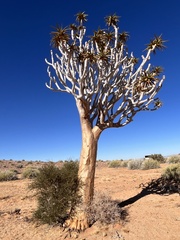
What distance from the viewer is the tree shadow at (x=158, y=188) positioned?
A: 10.3 metres

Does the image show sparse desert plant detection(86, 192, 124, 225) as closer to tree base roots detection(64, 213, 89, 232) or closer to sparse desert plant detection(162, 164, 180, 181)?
tree base roots detection(64, 213, 89, 232)

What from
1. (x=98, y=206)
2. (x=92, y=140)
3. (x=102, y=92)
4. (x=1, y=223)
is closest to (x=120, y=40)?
(x=102, y=92)

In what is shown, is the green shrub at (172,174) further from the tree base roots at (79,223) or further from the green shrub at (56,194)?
the tree base roots at (79,223)

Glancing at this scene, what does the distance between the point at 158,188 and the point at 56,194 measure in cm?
570

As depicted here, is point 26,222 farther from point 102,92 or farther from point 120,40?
point 120,40

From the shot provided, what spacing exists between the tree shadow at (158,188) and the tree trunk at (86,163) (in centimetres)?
234

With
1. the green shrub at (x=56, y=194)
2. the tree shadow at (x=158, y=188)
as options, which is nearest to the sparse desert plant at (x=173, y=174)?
the tree shadow at (x=158, y=188)

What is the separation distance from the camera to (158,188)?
11.9 m

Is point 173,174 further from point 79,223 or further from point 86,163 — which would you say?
point 79,223

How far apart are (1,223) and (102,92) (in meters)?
5.02

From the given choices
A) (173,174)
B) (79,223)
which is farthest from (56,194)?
(173,174)

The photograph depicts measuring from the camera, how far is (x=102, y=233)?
7035mm

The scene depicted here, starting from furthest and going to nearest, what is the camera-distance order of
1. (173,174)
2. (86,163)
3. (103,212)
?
(173,174)
(86,163)
(103,212)

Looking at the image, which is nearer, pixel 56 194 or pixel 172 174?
pixel 56 194
